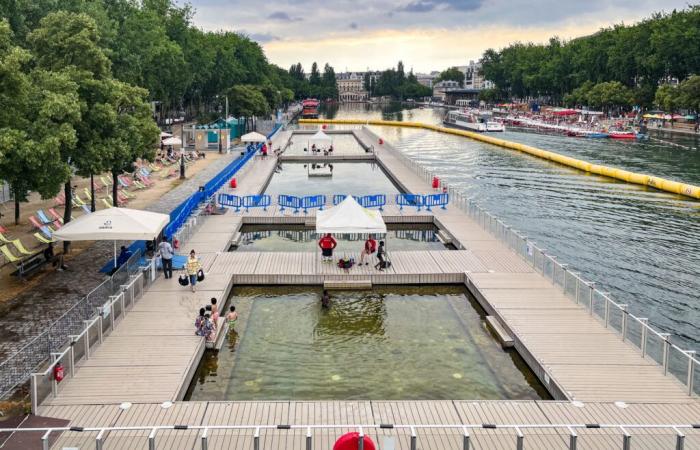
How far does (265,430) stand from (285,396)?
3.00 metres

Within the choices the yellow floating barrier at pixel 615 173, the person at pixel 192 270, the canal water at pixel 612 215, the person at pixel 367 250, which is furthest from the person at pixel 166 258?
the yellow floating barrier at pixel 615 173

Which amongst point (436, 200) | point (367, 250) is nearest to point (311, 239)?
point (367, 250)

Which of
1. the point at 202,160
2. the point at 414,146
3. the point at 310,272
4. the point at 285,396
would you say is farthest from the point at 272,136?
the point at 285,396

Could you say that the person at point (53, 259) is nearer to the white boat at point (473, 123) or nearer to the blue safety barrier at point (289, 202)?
the blue safety barrier at point (289, 202)

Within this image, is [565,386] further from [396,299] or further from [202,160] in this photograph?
[202,160]

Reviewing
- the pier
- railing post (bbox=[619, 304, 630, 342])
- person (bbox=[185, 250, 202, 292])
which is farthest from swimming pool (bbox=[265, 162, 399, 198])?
railing post (bbox=[619, 304, 630, 342])

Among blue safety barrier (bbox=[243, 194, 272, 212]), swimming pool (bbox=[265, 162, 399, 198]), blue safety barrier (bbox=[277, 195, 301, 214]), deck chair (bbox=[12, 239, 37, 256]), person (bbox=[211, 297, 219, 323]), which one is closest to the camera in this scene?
person (bbox=[211, 297, 219, 323])

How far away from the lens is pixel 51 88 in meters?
23.7

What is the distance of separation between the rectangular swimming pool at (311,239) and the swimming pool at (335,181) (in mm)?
6872

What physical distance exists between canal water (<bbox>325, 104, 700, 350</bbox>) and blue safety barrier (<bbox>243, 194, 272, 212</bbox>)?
47.3 feet

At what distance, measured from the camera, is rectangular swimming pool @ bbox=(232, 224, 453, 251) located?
3198cm

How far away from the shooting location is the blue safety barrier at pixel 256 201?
126ft

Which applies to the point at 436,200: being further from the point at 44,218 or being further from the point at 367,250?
the point at 44,218

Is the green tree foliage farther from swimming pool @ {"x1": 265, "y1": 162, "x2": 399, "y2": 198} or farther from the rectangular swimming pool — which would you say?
the rectangular swimming pool
